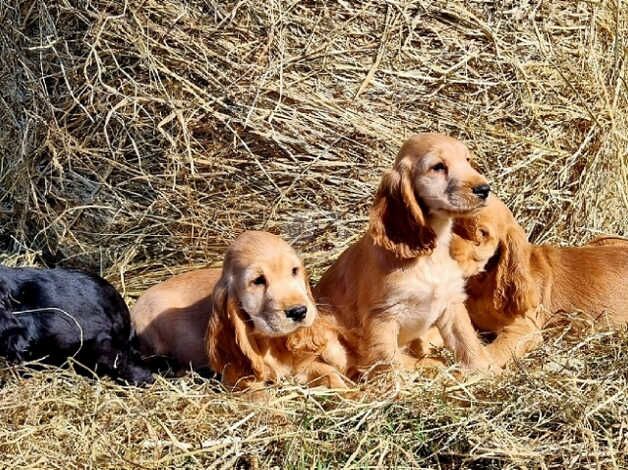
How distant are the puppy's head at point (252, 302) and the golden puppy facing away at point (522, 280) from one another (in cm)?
80

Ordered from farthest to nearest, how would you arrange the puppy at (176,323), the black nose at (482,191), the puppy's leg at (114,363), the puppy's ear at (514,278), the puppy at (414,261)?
the puppy at (176,323), the puppy's ear at (514,278), the puppy's leg at (114,363), the puppy at (414,261), the black nose at (482,191)

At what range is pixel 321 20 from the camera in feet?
19.2

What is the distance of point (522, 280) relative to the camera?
18.0 ft

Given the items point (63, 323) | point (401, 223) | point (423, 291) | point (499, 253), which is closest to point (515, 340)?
point (499, 253)

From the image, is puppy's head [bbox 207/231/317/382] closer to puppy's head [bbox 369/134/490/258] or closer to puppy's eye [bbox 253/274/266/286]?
puppy's eye [bbox 253/274/266/286]

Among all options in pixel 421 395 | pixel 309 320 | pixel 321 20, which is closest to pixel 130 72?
pixel 321 20

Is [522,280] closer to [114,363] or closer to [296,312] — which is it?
[296,312]

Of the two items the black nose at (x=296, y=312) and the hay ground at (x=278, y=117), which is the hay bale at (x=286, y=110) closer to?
the hay ground at (x=278, y=117)

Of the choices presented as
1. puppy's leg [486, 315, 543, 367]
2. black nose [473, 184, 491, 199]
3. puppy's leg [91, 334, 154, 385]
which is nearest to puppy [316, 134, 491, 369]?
black nose [473, 184, 491, 199]

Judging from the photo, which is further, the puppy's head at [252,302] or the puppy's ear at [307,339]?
the puppy's ear at [307,339]

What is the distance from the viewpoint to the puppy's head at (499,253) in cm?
547

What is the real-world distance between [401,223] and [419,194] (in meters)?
0.14

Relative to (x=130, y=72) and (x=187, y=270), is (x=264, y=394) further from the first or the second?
(x=130, y=72)

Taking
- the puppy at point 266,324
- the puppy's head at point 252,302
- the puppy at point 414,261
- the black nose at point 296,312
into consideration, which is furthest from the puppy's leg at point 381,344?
the black nose at point 296,312
